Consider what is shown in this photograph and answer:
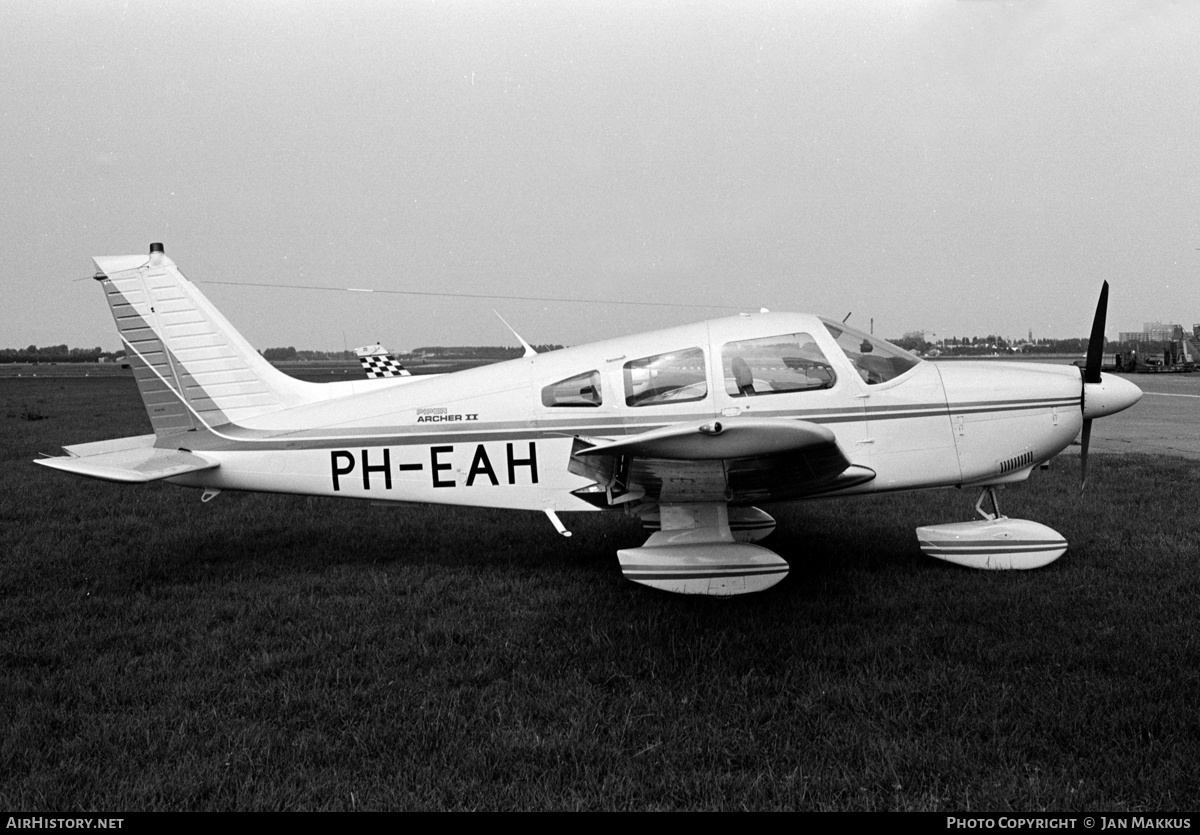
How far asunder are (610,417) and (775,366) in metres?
1.32

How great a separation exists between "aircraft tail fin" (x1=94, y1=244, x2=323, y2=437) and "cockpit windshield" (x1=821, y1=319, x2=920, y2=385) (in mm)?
4847

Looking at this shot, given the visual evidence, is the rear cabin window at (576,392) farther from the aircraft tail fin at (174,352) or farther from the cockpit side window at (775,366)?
the aircraft tail fin at (174,352)

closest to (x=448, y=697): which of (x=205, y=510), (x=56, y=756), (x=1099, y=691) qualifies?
(x=56, y=756)

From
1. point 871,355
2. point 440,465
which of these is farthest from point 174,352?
point 871,355

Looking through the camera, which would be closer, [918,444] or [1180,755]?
[1180,755]

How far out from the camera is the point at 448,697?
11.9 ft

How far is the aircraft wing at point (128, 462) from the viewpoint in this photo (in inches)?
209

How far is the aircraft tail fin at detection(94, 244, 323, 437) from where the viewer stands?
5.93m

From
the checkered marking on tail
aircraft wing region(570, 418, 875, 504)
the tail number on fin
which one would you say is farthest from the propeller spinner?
the checkered marking on tail

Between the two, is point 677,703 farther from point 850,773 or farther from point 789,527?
point 789,527

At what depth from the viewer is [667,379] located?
532 cm

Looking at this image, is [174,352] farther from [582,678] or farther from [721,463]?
[721,463]

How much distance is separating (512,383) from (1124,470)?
28.3ft

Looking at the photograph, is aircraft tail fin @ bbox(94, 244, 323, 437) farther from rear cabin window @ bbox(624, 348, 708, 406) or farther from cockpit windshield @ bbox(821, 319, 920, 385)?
cockpit windshield @ bbox(821, 319, 920, 385)
